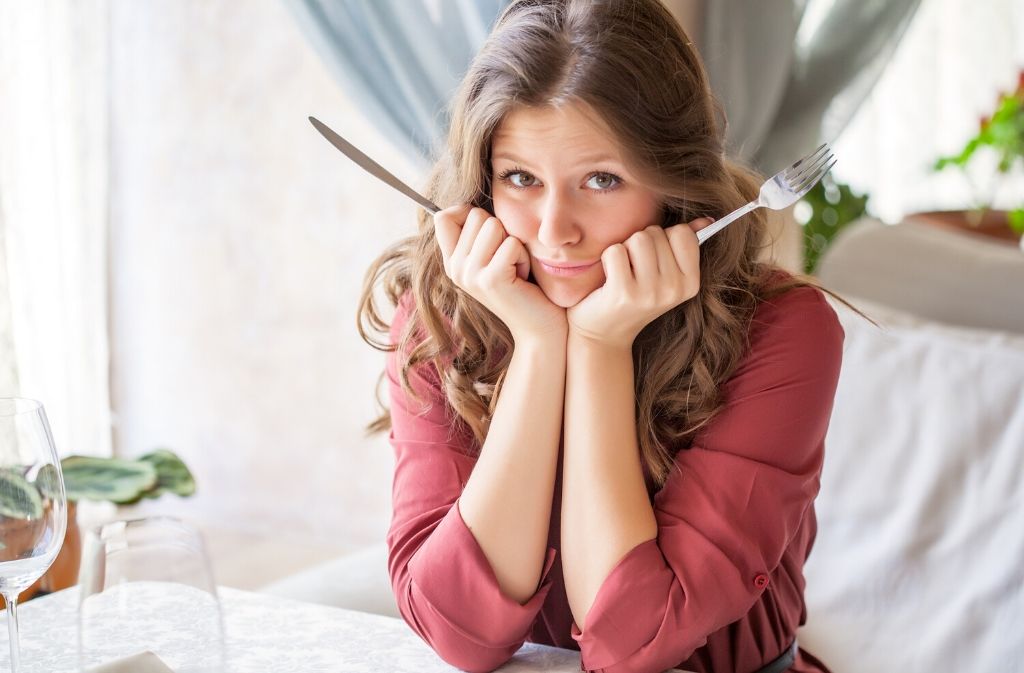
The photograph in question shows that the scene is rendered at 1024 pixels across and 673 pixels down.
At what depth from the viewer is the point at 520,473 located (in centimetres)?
113

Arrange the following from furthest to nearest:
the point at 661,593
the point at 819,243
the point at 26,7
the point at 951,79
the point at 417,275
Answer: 1. the point at 951,79
2. the point at 819,243
3. the point at 26,7
4. the point at 417,275
5. the point at 661,593

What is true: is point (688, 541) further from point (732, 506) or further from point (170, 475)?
point (170, 475)

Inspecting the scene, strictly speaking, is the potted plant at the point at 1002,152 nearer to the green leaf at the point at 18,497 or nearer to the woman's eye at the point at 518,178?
the woman's eye at the point at 518,178

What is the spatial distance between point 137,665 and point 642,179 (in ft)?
2.16

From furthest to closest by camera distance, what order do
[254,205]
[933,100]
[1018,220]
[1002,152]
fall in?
1. [933,100]
2. [254,205]
3. [1002,152]
4. [1018,220]

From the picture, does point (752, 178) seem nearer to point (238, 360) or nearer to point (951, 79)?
point (238, 360)

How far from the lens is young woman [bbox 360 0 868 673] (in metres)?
1.08

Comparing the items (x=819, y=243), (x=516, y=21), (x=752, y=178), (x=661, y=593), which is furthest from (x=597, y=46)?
(x=819, y=243)

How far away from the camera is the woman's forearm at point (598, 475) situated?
43.4 inches

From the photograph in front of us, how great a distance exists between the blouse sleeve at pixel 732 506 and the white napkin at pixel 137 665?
1.38ft

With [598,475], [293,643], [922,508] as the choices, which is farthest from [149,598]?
[922,508]

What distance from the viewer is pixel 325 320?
3258 mm

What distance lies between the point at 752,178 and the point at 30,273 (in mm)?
2137

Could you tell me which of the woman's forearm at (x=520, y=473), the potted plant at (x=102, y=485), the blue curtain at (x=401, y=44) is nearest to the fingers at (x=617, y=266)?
the woman's forearm at (x=520, y=473)
